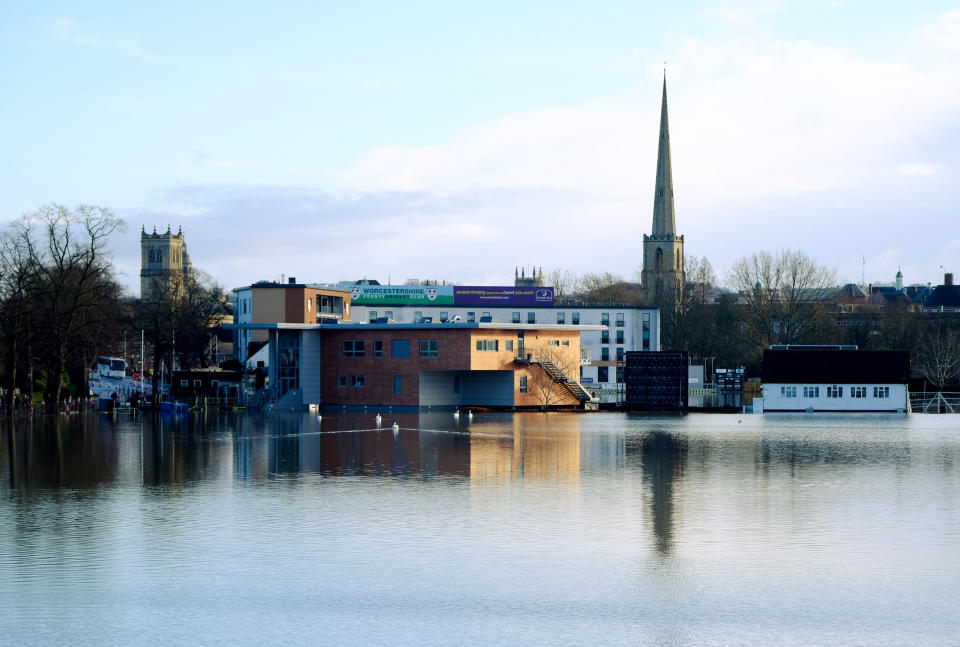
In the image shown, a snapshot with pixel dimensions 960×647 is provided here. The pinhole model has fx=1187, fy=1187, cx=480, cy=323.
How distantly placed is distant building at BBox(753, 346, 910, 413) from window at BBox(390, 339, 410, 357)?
87.5 ft

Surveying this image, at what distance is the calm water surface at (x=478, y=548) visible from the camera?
19.2m

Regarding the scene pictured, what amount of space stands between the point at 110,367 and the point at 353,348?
38.9 m

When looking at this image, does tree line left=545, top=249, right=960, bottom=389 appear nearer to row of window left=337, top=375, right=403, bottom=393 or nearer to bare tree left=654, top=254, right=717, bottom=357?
bare tree left=654, top=254, right=717, bottom=357

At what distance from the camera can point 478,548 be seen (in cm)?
2542

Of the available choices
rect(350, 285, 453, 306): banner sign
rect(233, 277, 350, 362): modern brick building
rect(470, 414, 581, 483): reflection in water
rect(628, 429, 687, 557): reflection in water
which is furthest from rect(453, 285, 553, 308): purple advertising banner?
rect(628, 429, 687, 557): reflection in water

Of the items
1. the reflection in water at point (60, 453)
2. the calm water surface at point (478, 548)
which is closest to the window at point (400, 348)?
the reflection in water at point (60, 453)

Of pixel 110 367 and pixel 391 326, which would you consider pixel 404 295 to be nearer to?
pixel 110 367

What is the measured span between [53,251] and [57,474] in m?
45.7

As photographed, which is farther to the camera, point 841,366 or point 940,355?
point 940,355

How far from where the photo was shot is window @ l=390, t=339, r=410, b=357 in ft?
286

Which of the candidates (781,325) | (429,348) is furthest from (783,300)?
(429,348)

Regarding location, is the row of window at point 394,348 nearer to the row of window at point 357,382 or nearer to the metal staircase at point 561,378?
the row of window at point 357,382

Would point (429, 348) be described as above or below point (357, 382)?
above

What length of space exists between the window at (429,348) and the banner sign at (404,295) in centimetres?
4346
